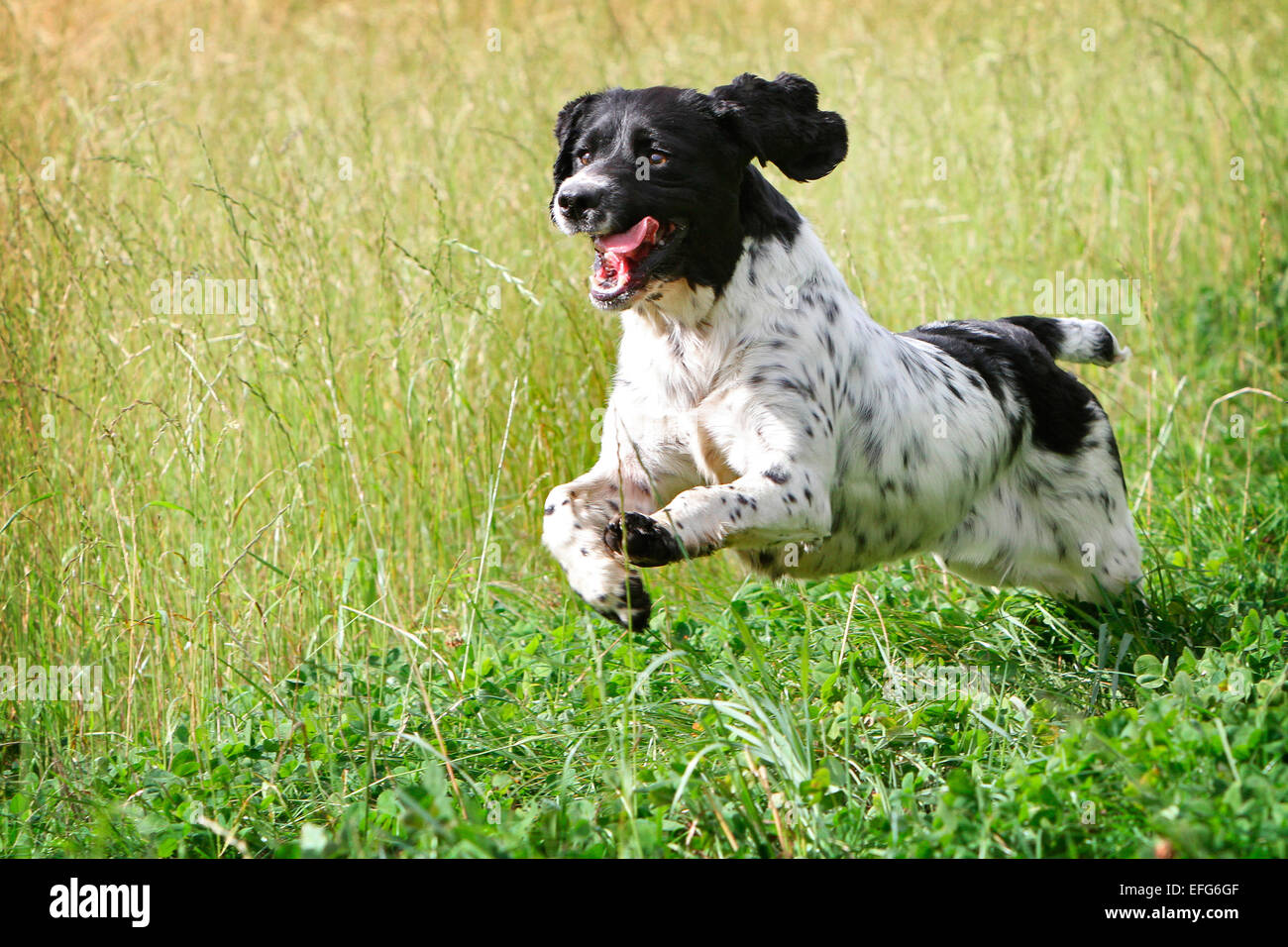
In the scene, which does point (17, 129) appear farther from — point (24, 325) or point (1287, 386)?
point (1287, 386)

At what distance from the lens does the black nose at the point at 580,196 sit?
3174 mm

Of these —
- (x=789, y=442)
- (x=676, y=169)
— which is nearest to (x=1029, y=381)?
(x=789, y=442)

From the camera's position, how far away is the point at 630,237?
129 inches

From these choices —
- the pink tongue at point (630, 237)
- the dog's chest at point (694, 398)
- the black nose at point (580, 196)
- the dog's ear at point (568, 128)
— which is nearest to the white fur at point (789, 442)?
the dog's chest at point (694, 398)

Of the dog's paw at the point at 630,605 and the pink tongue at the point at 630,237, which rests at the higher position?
the pink tongue at the point at 630,237

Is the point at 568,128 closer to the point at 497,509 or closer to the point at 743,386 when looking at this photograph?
the point at 743,386

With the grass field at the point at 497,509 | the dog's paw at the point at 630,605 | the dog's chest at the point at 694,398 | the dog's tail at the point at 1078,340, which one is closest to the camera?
the grass field at the point at 497,509

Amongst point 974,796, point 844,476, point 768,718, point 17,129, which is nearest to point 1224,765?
point 974,796

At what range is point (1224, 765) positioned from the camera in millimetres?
2650

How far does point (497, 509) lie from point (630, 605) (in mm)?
1747

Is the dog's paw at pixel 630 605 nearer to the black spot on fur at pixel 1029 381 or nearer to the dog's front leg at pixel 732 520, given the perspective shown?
the dog's front leg at pixel 732 520

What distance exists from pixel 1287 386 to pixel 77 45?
667 centimetres

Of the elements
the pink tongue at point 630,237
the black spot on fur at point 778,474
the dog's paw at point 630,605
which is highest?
the pink tongue at point 630,237

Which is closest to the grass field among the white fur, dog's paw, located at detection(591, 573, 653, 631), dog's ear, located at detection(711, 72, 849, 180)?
dog's paw, located at detection(591, 573, 653, 631)
